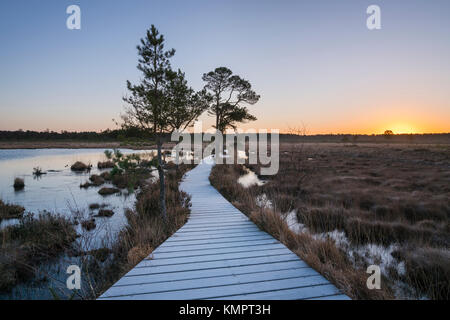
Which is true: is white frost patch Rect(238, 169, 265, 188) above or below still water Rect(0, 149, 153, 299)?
above

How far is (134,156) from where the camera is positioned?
423 cm

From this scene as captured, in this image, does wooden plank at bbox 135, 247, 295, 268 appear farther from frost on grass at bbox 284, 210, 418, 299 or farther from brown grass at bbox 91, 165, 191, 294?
frost on grass at bbox 284, 210, 418, 299

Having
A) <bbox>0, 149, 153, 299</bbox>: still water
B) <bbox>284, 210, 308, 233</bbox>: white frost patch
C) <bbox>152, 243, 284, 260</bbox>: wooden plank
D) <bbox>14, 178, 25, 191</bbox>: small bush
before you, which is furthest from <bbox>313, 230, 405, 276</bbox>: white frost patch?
<bbox>14, 178, 25, 191</bbox>: small bush

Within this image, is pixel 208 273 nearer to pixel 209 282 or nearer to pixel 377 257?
pixel 209 282

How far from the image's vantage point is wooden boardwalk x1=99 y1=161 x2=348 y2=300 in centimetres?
246

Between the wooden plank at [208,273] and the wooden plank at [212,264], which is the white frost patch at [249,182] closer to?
the wooden plank at [212,264]

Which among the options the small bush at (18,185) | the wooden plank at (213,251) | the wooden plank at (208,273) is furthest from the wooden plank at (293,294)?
the small bush at (18,185)

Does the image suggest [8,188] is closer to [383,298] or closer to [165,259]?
[165,259]

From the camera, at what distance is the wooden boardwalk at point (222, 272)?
246 cm

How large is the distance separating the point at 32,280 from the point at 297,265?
508cm

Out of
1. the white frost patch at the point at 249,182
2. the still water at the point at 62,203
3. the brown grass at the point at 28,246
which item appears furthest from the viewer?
the white frost patch at the point at 249,182

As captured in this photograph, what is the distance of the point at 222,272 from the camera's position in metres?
2.93

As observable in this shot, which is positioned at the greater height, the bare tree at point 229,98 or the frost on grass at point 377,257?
the bare tree at point 229,98
